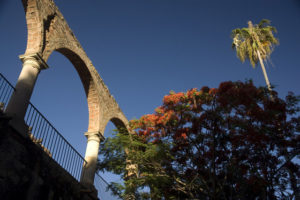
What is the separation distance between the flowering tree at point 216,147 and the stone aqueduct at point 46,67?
1.02 metres

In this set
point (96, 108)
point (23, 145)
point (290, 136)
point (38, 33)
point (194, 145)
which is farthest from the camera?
point (96, 108)

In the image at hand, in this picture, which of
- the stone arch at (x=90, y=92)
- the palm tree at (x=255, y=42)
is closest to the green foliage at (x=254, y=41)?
the palm tree at (x=255, y=42)

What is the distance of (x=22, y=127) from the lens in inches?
260

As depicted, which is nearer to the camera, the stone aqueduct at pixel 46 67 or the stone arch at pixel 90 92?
the stone aqueduct at pixel 46 67

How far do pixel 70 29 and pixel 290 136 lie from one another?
9.58 meters

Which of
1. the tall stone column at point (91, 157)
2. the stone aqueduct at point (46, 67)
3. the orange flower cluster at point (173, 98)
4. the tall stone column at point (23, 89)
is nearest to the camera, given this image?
the tall stone column at point (23, 89)

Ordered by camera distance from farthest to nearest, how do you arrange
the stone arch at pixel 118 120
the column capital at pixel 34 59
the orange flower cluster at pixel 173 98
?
the stone arch at pixel 118 120 → the orange flower cluster at pixel 173 98 → the column capital at pixel 34 59

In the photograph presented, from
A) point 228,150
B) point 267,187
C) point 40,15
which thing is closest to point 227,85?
point 228,150

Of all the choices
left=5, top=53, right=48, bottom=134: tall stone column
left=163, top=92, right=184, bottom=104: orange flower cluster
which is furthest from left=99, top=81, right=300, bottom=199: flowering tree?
left=5, top=53, right=48, bottom=134: tall stone column

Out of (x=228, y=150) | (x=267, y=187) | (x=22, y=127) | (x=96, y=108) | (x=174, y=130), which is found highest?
(x=96, y=108)

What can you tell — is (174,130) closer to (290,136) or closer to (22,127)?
(290,136)

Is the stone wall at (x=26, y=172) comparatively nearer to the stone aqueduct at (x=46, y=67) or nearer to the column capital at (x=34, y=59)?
the stone aqueduct at (x=46, y=67)

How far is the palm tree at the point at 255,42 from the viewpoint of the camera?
1428 cm

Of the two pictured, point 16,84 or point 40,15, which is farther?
point 40,15
